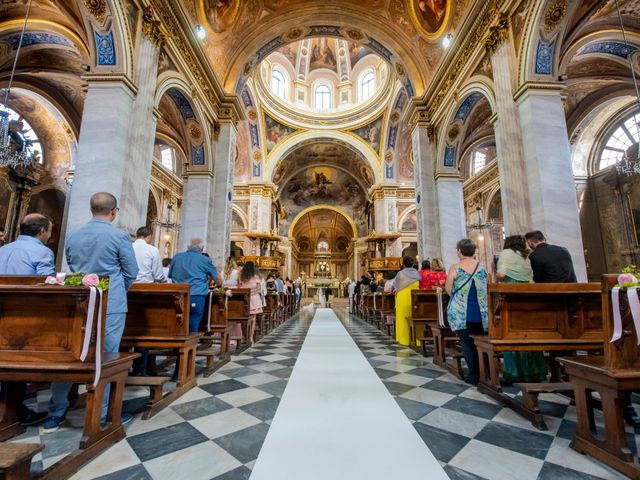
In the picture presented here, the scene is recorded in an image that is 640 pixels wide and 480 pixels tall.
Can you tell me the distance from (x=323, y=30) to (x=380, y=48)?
6.90 ft

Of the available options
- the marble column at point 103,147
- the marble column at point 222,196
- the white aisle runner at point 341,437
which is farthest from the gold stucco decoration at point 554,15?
the marble column at point 222,196

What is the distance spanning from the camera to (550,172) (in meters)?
5.30

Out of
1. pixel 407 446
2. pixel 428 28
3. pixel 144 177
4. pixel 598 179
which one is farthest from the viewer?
pixel 598 179

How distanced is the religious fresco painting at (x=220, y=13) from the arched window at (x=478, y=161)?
13.6m

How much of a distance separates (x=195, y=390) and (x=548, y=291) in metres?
3.19

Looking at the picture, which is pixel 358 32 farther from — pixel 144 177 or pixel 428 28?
pixel 144 177

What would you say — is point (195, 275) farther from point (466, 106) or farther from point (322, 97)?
point (322, 97)

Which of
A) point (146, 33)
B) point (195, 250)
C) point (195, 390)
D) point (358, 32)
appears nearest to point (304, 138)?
point (358, 32)

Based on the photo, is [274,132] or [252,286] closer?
[252,286]

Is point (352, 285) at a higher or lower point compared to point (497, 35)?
lower

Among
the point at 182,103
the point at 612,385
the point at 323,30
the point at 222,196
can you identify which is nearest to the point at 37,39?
the point at 182,103

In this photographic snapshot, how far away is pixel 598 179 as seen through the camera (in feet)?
40.3

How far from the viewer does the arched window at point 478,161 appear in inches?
663

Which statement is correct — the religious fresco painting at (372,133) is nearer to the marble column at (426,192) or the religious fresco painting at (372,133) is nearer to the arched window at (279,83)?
the arched window at (279,83)
